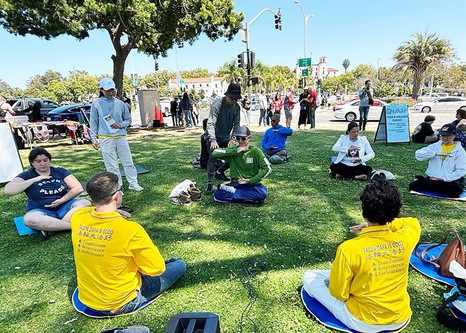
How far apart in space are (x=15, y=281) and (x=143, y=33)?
1106 cm

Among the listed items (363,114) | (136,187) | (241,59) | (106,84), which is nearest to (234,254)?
(136,187)

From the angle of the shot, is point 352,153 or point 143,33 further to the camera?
point 143,33

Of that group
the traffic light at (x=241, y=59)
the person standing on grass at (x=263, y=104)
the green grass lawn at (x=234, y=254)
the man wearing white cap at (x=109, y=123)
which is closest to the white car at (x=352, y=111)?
the person standing on grass at (x=263, y=104)

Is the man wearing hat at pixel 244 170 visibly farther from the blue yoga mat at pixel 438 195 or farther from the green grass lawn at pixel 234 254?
the blue yoga mat at pixel 438 195

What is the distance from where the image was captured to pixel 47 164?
12.6 feet

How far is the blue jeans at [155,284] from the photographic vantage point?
97.1 inches

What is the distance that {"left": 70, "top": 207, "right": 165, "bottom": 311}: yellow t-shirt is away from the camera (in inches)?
85.0

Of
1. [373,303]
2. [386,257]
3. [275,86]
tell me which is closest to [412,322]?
[373,303]

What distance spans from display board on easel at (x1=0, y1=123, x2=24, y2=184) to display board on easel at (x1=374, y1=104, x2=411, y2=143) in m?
9.79

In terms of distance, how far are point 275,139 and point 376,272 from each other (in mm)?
5678

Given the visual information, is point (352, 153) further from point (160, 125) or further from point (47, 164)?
point (160, 125)

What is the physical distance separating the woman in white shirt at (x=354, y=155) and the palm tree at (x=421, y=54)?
2973 centimetres

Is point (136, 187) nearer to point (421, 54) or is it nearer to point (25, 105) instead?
point (25, 105)

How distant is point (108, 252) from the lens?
216cm
